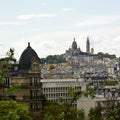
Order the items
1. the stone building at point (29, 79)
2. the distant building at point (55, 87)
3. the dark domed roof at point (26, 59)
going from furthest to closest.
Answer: the distant building at point (55, 87) < the dark domed roof at point (26, 59) < the stone building at point (29, 79)

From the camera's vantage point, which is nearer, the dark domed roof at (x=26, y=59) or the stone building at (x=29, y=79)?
the stone building at (x=29, y=79)

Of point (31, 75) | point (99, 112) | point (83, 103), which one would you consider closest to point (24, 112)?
point (31, 75)

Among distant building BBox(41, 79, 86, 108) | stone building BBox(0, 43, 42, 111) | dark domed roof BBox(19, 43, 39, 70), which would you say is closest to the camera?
stone building BBox(0, 43, 42, 111)

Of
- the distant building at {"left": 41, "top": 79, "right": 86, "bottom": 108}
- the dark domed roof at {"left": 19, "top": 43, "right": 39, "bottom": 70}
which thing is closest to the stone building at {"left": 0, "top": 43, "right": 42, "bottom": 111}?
the dark domed roof at {"left": 19, "top": 43, "right": 39, "bottom": 70}

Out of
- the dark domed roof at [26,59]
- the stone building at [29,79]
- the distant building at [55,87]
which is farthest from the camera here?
the distant building at [55,87]

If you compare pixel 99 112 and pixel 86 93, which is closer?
pixel 86 93

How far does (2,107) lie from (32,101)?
114ft

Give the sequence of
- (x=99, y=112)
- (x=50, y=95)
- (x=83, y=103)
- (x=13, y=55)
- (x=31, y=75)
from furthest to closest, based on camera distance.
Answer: (x=50, y=95) → (x=83, y=103) → (x=99, y=112) → (x=31, y=75) → (x=13, y=55)

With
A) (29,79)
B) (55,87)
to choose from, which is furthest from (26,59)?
(55,87)

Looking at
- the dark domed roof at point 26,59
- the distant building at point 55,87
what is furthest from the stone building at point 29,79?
the distant building at point 55,87

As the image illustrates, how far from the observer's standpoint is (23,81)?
53.8 m

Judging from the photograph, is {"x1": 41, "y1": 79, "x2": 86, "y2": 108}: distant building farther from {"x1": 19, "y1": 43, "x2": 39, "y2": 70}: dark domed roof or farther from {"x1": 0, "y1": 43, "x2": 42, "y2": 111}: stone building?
{"x1": 0, "y1": 43, "x2": 42, "y2": 111}: stone building

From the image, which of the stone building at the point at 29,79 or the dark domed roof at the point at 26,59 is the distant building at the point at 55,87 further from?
the stone building at the point at 29,79

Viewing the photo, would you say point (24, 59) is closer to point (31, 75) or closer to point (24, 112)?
point (31, 75)
